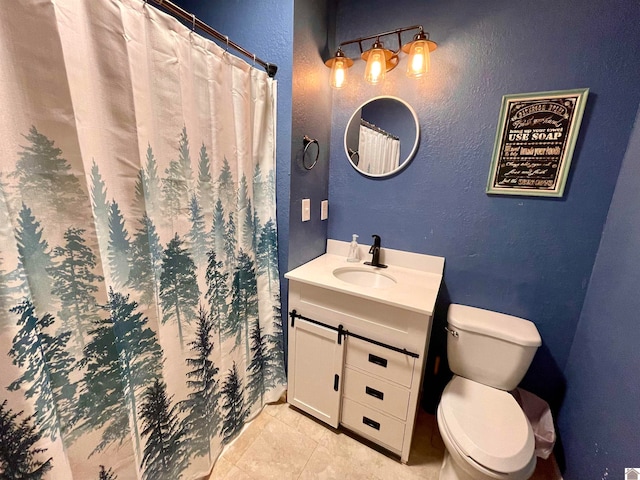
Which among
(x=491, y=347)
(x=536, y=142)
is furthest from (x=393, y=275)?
(x=536, y=142)

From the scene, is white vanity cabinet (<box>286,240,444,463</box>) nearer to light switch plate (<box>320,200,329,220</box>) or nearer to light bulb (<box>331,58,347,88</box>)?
light switch plate (<box>320,200,329,220</box>)

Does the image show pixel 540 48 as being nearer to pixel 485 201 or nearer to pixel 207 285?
pixel 485 201

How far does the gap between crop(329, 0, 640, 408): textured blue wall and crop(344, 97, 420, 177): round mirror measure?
0.16ft

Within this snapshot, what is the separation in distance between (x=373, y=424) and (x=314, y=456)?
13.1 inches

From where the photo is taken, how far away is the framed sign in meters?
1.17

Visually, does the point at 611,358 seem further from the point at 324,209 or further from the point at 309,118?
the point at 309,118

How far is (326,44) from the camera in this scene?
4.94ft

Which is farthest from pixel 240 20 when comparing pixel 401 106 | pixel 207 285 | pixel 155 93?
pixel 207 285

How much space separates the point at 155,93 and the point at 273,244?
0.81m

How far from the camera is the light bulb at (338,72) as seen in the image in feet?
4.59

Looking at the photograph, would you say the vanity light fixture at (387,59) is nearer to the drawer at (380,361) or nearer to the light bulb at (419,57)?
the light bulb at (419,57)

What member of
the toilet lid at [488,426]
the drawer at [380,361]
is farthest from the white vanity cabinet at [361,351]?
the toilet lid at [488,426]

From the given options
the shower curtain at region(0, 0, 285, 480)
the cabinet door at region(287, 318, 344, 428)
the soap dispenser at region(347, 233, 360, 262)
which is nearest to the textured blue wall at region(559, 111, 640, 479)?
the cabinet door at region(287, 318, 344, 428)

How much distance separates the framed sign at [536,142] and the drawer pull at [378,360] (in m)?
1.01
